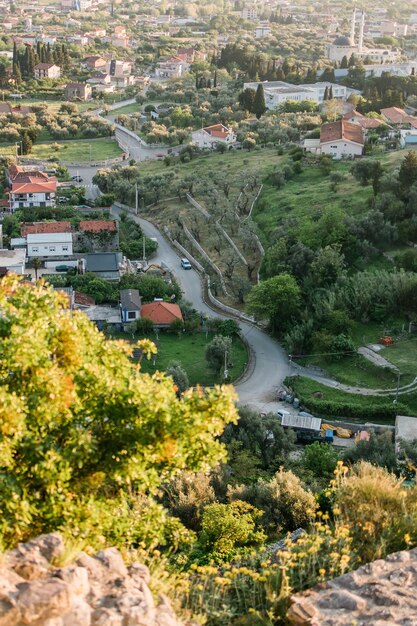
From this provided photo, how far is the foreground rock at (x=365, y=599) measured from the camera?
8.50m

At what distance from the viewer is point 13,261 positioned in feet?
120

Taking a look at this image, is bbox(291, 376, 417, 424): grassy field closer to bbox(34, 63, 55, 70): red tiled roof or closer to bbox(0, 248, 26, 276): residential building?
bbox(0, 248, 26, 276): residential building

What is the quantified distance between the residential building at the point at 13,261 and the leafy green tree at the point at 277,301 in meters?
10.5

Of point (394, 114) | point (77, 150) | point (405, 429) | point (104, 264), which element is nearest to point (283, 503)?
point (405, 429)

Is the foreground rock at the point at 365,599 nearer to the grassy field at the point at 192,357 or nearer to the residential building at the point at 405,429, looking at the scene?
the residential building at the point at 405,429

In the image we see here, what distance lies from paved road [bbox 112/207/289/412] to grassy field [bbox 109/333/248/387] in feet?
1.73

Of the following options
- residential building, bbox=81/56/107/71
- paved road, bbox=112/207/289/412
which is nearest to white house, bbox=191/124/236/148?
paved road, bbox=112/207/289/412

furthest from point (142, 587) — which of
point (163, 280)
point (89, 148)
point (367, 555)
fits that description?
point (89, 148)

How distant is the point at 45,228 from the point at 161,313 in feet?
34.7

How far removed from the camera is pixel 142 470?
28.2ft

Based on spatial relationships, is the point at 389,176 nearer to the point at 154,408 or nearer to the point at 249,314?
the point at 249,314

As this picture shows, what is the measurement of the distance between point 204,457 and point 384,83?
64.9 m

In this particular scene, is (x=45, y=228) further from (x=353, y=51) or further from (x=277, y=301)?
(x=353, y=51)

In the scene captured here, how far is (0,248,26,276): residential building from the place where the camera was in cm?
3578
